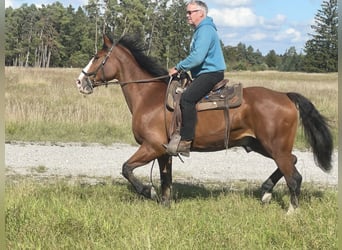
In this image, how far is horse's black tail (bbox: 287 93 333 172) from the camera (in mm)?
6902

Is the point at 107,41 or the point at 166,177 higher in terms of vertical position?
the point at 107,41

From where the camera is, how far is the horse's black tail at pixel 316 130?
6.90 metres

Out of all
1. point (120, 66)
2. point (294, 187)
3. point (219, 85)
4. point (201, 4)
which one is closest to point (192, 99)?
point (219, 85)

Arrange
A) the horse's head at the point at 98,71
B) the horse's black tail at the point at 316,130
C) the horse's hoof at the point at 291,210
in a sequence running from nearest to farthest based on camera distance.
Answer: the horse's hoof at the point at 291,210 → the horse's black tail at the point at 316,130 → the horse's head at the point at 98,71

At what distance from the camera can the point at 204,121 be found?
6574 millimetres

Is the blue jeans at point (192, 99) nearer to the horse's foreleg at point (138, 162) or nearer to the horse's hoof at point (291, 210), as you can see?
the horse's foreleg at point (138, 162)

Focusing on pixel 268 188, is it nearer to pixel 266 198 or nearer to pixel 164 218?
pixel 266 198

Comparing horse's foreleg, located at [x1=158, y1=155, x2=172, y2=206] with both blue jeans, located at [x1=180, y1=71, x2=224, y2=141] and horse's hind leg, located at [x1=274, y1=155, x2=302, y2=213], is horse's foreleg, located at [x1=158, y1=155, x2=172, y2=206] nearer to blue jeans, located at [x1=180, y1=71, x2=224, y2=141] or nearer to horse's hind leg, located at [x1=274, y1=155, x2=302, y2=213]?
blue jeans, located at [x1=180, y1=71, x2=224, y2=141]

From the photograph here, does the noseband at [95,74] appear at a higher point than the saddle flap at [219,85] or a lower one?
higher

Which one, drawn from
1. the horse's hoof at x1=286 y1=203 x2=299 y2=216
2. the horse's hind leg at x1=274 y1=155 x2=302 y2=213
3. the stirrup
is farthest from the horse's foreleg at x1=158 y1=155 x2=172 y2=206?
the horse's hoof at x1=286 y1=203 x2=299 y2=216

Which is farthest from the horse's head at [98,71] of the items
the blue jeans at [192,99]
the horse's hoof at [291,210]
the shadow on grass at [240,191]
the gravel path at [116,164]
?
the horse's hoof at [291,210]

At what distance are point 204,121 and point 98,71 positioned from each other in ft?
5.99

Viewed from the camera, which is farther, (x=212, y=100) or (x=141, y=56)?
(x=141, y=56)

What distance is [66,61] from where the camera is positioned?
79500 mm
